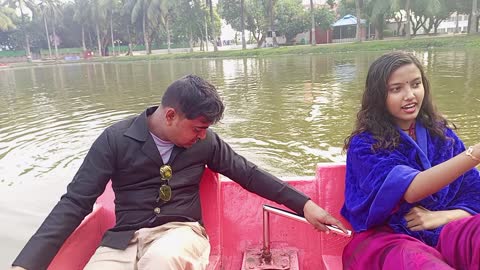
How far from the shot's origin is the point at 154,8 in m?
37.6

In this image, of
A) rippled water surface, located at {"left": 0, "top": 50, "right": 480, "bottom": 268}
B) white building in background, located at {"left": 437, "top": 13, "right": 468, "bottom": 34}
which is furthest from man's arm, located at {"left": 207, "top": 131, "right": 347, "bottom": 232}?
white building in background, located at {"left": 437, "top": 13, "right": 468, "bottom": 34}

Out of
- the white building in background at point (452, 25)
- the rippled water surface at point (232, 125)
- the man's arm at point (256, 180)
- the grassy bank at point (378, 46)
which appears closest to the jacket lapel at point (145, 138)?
the man's arm at point (256, 180)

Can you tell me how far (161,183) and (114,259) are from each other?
1.20 feet

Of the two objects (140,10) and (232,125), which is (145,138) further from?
(140,10)

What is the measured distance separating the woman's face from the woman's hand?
392 mm

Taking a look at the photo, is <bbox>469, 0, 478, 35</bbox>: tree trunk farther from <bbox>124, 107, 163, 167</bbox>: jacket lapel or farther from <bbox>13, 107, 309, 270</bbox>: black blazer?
<bbox>124, 107, 163, 167</bbox>: jacket lapel

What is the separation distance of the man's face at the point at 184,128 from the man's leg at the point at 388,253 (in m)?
0.80

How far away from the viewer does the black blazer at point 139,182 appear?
182cm

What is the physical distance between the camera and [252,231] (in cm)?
246

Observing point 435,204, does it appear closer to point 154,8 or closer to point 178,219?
point 178,219

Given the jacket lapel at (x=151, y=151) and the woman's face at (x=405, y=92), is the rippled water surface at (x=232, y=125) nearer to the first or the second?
the jacket lapel at (x=151, y=151)

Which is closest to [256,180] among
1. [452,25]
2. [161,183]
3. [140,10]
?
[161,183]

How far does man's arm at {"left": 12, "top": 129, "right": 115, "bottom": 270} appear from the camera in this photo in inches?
64.6

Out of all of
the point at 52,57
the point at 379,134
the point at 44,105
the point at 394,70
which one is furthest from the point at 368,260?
the point at 52,57
